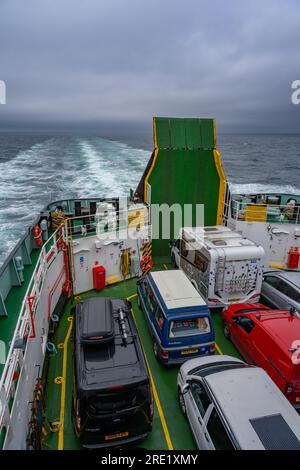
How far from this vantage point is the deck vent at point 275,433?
4410 mm

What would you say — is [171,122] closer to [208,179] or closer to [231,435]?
[208,179]

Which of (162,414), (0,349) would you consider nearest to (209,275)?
(162,414)

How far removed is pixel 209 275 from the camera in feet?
30.4

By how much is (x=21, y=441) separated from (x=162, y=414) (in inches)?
113

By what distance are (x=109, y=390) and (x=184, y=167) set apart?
9904 mm

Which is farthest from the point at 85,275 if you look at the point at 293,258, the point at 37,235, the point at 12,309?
the point at 293,258

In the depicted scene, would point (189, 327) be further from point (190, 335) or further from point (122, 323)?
point (122, 323)

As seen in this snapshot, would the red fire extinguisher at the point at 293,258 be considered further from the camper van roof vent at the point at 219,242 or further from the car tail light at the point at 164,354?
the car tail light at the point at 164,354

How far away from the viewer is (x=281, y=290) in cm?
991

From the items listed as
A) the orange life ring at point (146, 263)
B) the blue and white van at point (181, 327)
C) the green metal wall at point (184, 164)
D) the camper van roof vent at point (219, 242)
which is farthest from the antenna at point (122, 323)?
the green metal wall at point (184, 164)

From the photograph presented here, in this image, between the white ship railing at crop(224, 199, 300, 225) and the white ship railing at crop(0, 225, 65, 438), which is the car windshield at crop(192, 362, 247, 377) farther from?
the white ship railing at crop(224, 199, 300, 225)

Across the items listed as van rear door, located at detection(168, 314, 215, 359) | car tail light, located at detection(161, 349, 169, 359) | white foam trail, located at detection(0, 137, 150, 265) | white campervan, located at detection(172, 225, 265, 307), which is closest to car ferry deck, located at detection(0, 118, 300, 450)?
car tail light, located at detection(161, 349, 169, 359)

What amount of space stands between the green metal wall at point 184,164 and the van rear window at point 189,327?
267 inches

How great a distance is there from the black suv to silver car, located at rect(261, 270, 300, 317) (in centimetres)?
538
